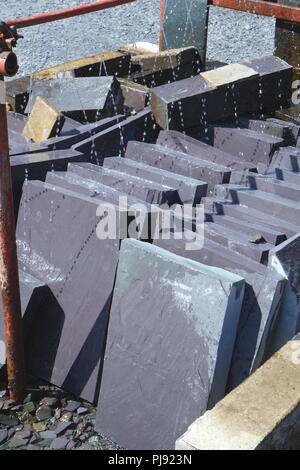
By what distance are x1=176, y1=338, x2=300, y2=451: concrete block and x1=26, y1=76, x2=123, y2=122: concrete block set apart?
10.4 feet

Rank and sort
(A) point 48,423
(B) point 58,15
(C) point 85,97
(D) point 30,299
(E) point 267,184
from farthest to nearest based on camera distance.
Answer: (C) point 85,97
(E) point 267,184
(B) point 58,15
(D) point 30,299
(A) point 48,423

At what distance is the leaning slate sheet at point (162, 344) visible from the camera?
333 cm

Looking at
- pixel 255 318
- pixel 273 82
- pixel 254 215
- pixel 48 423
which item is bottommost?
pixel 48 423

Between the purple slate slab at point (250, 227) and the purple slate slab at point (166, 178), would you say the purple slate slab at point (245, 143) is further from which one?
the purple slate slab at point (250, 227)

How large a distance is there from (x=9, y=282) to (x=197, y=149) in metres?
2.13

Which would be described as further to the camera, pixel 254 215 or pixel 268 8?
pixel 268 8

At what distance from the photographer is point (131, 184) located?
14.8 feet

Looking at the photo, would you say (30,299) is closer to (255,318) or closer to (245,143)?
(255,318)

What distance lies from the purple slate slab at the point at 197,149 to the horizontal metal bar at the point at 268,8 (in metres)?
1.76

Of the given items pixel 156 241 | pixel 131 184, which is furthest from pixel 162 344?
pixel 131 184

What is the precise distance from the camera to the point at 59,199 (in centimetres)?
424

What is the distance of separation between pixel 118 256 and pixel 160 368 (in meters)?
0.73

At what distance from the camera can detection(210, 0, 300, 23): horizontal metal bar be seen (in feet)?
19.9
